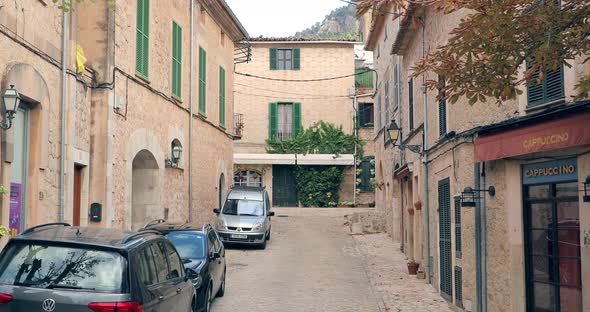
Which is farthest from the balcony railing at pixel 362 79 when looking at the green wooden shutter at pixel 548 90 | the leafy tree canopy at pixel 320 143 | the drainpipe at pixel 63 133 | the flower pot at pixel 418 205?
the green wooden shutter at pixel 548 90

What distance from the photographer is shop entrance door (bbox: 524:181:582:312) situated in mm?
7828

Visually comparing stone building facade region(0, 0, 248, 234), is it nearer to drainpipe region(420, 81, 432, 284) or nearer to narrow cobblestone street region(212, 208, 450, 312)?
narrow cobblestone street region(212, 208, 450, 312)

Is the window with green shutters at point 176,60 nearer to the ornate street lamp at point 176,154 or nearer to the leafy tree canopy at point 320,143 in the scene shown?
the ornate street lamp at point 176,154

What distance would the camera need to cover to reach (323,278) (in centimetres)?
1523

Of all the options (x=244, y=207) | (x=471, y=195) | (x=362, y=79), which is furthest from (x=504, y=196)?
(x=362, y=79)

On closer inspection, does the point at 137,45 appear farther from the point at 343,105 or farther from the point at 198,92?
the point at 343,105

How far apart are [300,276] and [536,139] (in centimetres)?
871

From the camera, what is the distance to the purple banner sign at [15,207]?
10.5 meters

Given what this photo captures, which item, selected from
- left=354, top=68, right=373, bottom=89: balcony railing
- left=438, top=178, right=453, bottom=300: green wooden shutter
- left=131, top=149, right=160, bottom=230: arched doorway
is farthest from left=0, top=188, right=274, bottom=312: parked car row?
left=354, top=68, right=373, bottom=89: balcony railing

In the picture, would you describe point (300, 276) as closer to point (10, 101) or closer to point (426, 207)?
point (426, 207)

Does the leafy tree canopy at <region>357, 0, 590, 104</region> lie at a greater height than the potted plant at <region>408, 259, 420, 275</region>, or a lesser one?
greater

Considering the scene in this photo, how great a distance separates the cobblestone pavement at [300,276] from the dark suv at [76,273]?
18.1 ft

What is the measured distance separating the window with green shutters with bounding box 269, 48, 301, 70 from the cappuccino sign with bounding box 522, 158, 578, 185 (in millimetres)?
27568

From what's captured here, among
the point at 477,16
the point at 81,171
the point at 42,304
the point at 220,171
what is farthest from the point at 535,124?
the point at 220,171
